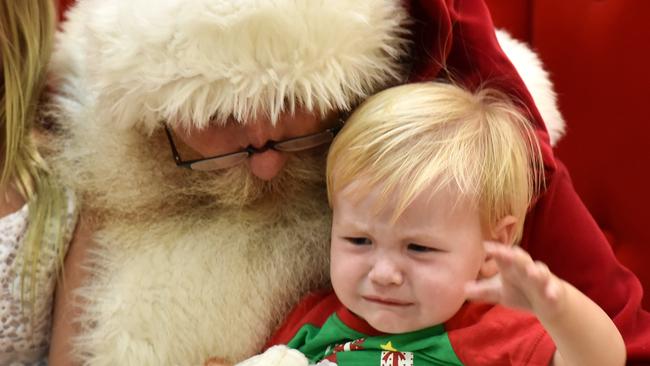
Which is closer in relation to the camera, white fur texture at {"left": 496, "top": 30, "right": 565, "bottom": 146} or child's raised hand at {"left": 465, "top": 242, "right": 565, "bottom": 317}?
child's raised hand at {"left": 465, "top": 242, "right": 565, "bottom": 317}

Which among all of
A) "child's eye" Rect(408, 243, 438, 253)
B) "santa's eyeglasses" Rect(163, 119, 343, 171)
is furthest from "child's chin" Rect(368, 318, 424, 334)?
"santa's eyeglasses" Rect(163, 119, 343, 171)

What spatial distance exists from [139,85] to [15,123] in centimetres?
24

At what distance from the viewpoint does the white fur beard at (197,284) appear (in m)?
0.98

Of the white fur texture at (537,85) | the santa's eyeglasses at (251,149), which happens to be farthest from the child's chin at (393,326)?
the white fur texture at (537,85)

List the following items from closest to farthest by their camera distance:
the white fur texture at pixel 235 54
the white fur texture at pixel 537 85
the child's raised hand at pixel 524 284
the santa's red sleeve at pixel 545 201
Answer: the child's raised hand at pixel 524 284 < the white fur texture at pixel 235 54 < the santa's red sleeve at pixel 545 201 < the white fur texture at pixel 537 85

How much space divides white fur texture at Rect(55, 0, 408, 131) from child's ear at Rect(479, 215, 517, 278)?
0.66 ft

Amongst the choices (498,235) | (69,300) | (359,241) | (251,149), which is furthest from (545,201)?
Answer: (69,300)

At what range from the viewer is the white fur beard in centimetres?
98

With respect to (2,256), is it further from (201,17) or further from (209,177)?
(201,17)

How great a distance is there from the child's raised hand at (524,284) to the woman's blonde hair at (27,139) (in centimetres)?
55

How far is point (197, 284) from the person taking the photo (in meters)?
0.99

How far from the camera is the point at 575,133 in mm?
1286

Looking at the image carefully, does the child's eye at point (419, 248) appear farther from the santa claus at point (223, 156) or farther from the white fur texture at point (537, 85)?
the white fur texture at point (537, 85)

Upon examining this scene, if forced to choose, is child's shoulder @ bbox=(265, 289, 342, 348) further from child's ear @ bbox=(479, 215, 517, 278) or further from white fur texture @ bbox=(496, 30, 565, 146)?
white fur texture @ bbox=(496, 30, 565, 146)
